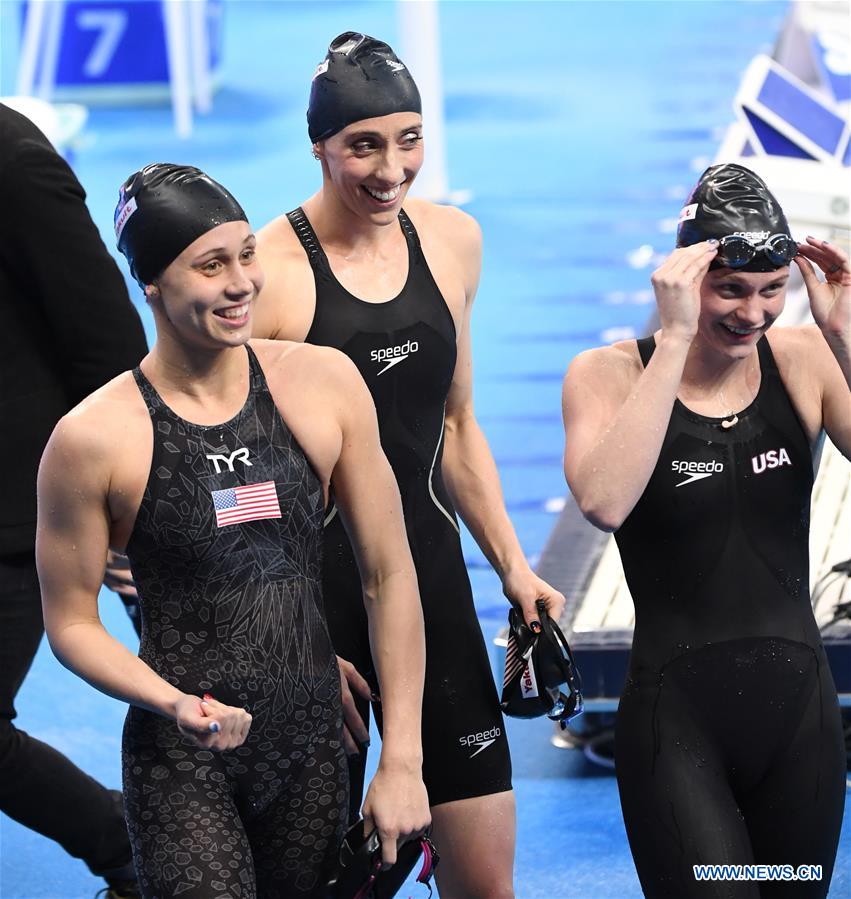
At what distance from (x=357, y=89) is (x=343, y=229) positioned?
31cm

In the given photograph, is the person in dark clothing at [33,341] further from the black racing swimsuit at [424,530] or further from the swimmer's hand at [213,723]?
the swimmer's hand at [213,723]

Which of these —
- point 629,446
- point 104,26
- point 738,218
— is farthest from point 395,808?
point 104,26

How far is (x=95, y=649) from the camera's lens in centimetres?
318

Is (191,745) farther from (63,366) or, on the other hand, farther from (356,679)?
(63,366)

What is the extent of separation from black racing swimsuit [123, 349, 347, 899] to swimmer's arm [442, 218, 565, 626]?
82cm

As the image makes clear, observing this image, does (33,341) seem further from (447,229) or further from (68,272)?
(447,229)

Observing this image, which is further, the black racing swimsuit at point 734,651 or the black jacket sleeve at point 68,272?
the black jacket sleeve at point 68,272

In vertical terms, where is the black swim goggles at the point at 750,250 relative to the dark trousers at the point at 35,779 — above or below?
above

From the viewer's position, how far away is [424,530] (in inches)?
158

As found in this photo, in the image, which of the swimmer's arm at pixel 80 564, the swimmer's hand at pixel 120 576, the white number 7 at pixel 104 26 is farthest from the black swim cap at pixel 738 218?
the white number 7 at pixel 104 26

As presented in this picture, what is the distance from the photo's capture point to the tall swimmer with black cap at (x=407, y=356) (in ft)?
12.6

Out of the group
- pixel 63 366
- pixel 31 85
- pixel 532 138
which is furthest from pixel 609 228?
pixel 63 366

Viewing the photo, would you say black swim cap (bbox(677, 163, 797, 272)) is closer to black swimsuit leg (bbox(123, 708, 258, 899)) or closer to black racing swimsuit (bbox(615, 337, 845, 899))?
black racing swimsuit (bbox(615, 337, 845, 899))

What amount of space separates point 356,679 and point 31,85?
471 inches
